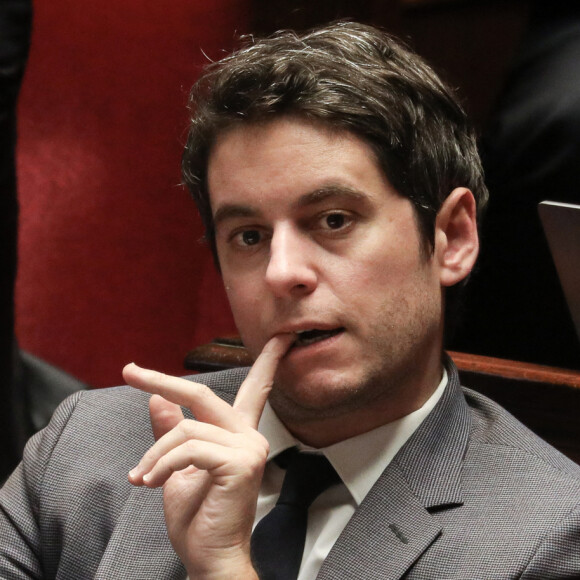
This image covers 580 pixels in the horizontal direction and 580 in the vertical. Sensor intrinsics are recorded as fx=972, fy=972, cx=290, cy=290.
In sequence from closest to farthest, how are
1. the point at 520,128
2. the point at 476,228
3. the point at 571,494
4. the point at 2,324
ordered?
the point at 571,494 < the point at 476,228 < the point at 2,324 < the point at 520,128

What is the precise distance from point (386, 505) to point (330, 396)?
5.6 inches

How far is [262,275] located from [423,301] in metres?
0.21

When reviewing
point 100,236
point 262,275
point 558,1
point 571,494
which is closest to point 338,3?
point 558,1

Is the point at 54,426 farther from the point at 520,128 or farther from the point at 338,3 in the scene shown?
the point at 338,3

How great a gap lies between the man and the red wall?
0.70m

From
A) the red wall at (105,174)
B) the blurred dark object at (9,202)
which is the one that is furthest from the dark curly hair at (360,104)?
the red wall at (105,174)

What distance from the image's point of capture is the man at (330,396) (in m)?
1.06

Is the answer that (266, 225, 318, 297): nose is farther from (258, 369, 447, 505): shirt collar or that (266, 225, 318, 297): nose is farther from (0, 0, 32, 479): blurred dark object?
(0, 0, 32, 479): blurred dark object

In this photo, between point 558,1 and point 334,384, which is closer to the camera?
point 334,384

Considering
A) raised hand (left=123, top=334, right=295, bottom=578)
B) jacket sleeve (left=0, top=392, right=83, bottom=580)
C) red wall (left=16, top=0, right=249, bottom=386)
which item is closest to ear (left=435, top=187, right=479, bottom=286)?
raised hand (left=123, top=334, right=295, bottom=578)

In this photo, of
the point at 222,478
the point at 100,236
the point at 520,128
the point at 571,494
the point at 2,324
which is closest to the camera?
the point at 222,478

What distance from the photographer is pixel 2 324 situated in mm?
1621

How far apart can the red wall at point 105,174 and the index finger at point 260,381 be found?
35.3 inches

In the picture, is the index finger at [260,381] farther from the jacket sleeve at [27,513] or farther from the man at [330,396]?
the jacket sleeve at [27,513]
